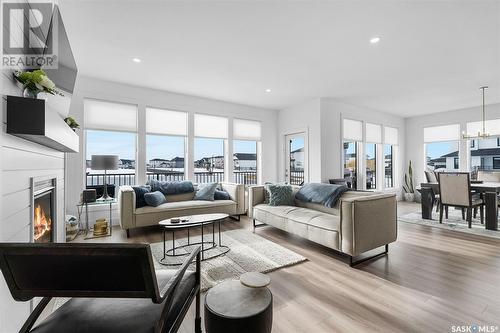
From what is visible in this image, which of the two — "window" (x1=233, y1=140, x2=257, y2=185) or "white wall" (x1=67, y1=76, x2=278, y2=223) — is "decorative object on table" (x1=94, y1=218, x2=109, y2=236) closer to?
"white wall" (x1=67, y1=76, x2=278, y2=223)

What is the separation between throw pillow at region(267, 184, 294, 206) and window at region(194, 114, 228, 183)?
2.11 m

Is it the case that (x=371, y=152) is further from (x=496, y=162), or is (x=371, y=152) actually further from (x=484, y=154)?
(x=496, y=162)

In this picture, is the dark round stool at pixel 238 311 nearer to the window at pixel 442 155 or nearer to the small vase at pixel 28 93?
the small vase at pixel 28 93

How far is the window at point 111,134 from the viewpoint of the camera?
412 centimetres

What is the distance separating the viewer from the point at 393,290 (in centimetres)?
202

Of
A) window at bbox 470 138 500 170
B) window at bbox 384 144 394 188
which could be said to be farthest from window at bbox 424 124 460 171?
window at bbox 384 144 394 188

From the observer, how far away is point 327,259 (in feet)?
8.86

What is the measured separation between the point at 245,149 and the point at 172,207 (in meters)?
2.84

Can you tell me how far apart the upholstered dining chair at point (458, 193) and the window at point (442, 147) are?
271 cm

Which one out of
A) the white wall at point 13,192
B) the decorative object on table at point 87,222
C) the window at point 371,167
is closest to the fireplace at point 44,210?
the white wall at point 13,192

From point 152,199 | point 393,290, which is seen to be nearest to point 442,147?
point 393,290

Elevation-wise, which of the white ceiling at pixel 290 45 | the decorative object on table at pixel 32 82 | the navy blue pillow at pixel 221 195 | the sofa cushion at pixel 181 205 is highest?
the white ceiling at pixel 290 45

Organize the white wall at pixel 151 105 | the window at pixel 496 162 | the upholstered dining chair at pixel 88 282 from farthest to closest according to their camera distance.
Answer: the window at pixel 496 162
the white wall at pixel 151 105
the upholstered dining chair at pixel 88 282

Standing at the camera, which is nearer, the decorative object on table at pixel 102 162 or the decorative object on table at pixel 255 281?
the decorative object on table at pixel 255 281
